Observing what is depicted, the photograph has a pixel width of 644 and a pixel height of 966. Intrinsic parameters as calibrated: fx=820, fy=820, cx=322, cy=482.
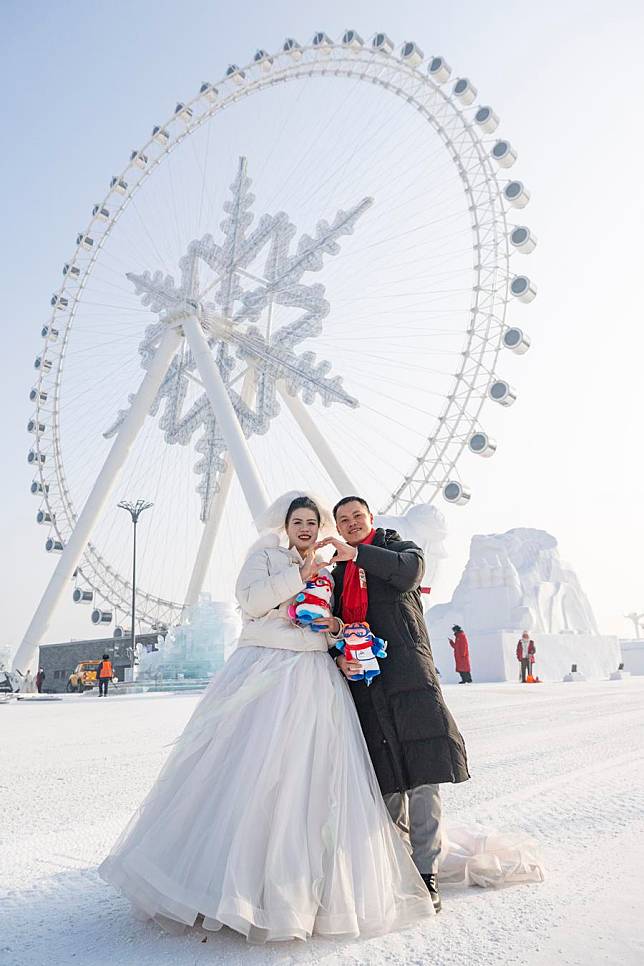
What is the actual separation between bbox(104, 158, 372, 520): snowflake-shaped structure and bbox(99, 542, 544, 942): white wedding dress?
1277 centimetres

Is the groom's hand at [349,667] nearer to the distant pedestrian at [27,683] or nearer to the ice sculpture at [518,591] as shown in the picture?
the ice sculpture at [518,591]

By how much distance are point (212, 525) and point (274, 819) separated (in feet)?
53.4

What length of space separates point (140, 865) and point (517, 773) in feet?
8.32

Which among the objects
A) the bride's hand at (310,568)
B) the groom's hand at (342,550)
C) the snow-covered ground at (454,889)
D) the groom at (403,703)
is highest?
the groom's hand at (342,550)

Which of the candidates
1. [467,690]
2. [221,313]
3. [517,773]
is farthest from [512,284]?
[517,773]

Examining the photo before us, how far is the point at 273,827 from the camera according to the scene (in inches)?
75.9

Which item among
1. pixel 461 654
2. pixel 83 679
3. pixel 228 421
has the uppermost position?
pixel 228 421

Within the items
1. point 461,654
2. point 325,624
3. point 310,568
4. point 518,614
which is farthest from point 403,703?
point 518,614

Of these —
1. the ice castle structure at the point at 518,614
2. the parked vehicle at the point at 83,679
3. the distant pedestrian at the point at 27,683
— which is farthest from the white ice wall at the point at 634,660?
the distant pedestrian at the point at 27,683

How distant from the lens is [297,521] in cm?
245

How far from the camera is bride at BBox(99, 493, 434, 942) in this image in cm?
186

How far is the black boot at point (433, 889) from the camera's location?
2.04 meters

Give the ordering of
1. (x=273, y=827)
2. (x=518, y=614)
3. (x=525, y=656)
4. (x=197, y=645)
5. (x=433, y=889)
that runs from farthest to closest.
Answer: (x=197, y=645) < (x=518, y=614) < (x=525, y=656) < (x=433, y=889) < (x=273, y=827)

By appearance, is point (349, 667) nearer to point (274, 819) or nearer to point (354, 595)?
point (354, 595)
